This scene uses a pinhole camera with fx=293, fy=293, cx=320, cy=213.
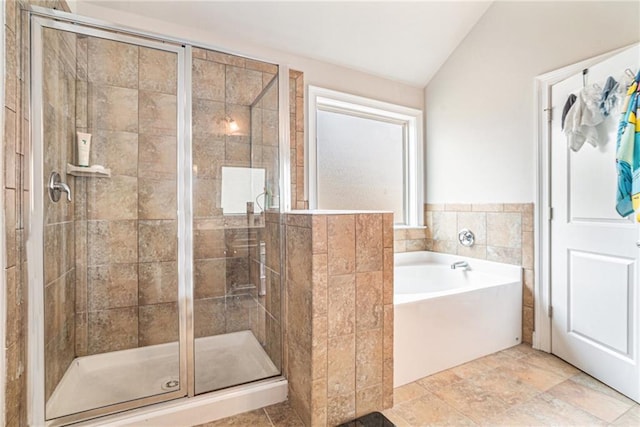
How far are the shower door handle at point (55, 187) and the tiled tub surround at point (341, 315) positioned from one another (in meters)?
1.24

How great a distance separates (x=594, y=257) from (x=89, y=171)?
3144 millimetres

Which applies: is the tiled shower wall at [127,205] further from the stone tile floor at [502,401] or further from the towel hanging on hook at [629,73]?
the towel hanging on hook at [629,73]

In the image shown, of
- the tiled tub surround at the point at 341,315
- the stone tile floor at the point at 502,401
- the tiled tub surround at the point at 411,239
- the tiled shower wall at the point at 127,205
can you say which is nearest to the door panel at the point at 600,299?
the stone tile floor at the point at 502,401

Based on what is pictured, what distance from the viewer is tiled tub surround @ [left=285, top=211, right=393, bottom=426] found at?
137 cm

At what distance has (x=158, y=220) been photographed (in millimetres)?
2029

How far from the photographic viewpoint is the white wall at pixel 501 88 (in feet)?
6.10

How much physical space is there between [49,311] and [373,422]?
168 cm

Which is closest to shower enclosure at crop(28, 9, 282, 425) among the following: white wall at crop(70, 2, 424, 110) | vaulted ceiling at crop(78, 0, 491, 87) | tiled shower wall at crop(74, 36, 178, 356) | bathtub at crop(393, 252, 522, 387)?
tiled shower wall at crop(74, 36, 178, 356)

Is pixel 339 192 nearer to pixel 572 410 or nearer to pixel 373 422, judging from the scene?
pixel 373 422

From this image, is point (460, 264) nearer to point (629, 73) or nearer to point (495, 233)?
point (495, 233)

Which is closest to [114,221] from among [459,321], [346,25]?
[346,25]

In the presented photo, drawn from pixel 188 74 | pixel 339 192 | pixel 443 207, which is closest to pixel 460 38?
pixel 443 207

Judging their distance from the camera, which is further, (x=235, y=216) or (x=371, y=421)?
(x=235, y=216)

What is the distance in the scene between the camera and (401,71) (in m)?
2.79
